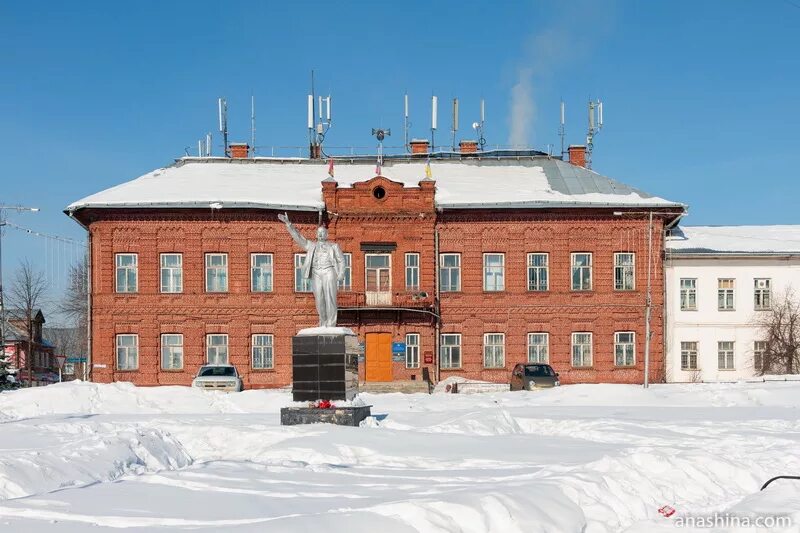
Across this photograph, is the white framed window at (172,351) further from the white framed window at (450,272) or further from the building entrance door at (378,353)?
the white framed window at (450,272)

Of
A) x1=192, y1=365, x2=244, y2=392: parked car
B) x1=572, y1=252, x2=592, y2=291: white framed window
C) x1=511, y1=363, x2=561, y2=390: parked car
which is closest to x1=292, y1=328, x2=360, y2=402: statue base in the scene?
x1=511, y1=363, x2=561, y2=390: parked car

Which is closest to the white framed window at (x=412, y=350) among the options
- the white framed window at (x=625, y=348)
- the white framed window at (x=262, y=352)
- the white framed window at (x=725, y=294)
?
the white framed window at (x=262, y=352)

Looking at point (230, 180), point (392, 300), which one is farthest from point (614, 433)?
point (230, 180)

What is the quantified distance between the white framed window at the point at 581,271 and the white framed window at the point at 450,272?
488cm

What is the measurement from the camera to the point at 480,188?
140 ft

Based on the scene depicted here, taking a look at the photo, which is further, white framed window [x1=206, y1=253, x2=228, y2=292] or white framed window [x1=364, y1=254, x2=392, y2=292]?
white framed window [x1=364, y1=254, x2=392, y2=292]

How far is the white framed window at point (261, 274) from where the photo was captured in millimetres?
41125

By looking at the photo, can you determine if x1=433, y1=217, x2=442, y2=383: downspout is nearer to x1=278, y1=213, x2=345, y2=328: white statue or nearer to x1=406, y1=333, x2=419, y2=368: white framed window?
x1=406, y1=333, x2=419, y2=368: white framed window

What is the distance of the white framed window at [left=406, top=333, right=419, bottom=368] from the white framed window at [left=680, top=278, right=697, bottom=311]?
11.7 meters

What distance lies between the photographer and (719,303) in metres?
42.6

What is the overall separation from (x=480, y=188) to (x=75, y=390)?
19.8 m

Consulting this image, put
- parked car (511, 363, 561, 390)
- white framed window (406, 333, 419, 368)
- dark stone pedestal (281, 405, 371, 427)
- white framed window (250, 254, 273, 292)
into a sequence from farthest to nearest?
white framed window (250, 254, 273, 292) < white framed window (406, 333, 419, 368) < parked car (511, 363, 561, 390) < dark stone pedestal (281, 405, 371, 427)

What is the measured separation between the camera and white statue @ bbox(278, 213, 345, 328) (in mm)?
20250

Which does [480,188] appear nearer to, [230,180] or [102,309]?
[230,180]
